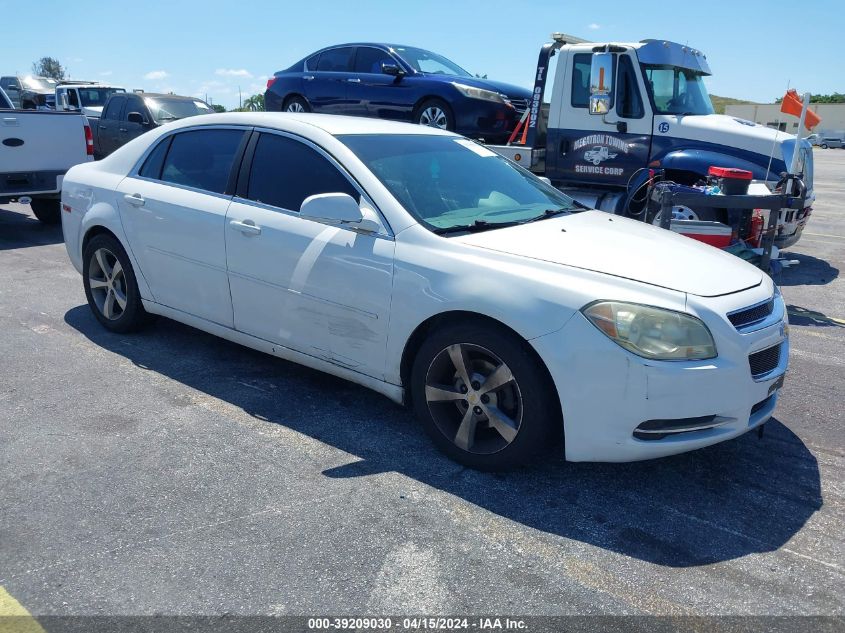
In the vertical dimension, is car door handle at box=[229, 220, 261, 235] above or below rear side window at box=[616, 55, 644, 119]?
below

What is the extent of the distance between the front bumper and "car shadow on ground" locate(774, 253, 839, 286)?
17.0 ft

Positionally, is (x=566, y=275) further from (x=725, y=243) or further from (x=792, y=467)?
(x=725, y=243)

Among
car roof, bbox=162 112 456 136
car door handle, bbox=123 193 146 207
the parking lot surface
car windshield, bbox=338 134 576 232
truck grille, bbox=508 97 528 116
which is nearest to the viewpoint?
the parking lot surface

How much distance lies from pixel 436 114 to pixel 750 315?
7628mm

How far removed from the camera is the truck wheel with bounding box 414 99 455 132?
10148 millimetres

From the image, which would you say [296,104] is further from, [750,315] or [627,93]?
[750,315]

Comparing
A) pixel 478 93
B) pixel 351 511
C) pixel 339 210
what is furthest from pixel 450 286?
pixel 478 93

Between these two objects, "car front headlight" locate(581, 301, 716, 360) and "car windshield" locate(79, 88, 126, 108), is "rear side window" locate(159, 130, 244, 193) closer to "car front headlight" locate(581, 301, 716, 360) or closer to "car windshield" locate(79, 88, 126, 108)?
"car front headlight" locate(581, 301, 716, 360)

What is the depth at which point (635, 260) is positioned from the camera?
3.46m

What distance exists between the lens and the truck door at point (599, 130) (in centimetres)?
879

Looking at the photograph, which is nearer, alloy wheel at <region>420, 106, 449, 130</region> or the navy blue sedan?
the navy blue sedan

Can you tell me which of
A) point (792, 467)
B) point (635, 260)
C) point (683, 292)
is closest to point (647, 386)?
point (683, 292)

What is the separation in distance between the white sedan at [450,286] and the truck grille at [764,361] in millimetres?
12

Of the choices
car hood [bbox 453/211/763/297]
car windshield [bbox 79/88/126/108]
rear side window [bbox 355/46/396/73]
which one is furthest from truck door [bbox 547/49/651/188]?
car windshield [bbox 79/88/126/108]
